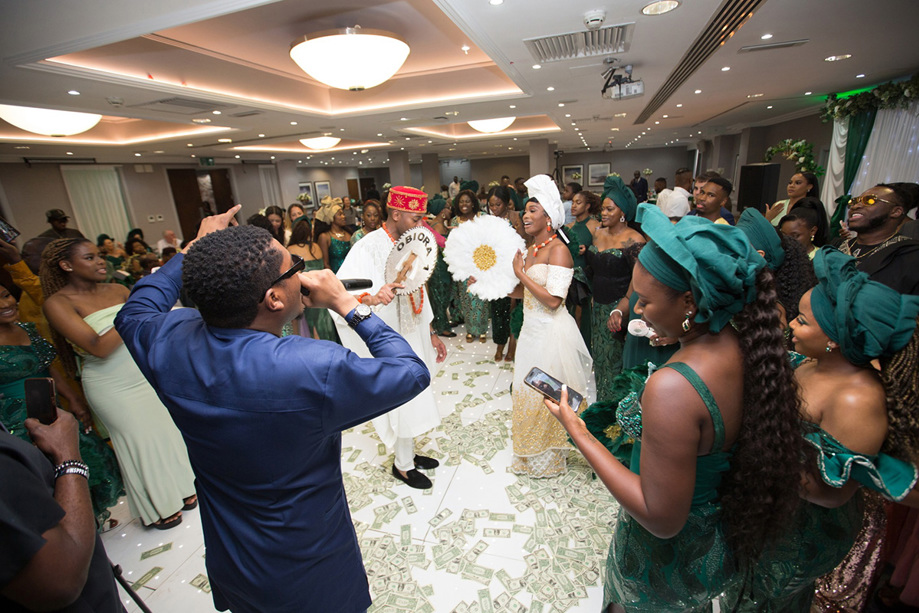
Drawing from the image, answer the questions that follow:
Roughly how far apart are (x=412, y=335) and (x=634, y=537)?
5.87ft

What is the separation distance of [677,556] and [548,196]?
2034 millimetres

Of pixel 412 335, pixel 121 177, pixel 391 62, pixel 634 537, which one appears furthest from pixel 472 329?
pixel 121 177

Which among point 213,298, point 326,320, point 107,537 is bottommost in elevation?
point 107,537

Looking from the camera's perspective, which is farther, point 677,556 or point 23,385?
point 23,385

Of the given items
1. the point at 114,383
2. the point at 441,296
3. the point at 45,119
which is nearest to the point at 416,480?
the point at 114,383

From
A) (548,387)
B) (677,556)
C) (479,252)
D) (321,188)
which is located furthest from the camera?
(321,188)

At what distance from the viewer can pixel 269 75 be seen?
553cm

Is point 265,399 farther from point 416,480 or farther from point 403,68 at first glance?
point 403,68

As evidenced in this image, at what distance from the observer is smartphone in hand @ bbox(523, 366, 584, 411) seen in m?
1.38

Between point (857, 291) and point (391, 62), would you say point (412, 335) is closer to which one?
point (857, 291)

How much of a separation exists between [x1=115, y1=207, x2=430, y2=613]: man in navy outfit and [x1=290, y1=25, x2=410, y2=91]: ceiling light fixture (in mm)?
3305

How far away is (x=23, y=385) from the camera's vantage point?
1.97 meters

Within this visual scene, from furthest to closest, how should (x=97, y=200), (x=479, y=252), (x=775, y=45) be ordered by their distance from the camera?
(x=97, y=200)
(x=775, y=45)
(x=479, y=252)

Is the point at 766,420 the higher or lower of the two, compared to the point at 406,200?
lower
